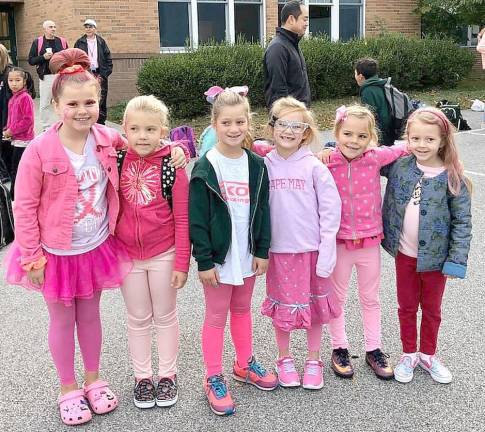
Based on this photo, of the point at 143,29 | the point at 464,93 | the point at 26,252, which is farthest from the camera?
the point at 464,93

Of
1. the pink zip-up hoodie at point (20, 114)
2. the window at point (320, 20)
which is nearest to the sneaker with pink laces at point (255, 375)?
the pink zip-up hoodie at point (20, 114)

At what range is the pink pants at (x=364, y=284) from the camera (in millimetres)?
3143

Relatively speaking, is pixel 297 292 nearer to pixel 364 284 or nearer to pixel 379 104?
pixel 364 284

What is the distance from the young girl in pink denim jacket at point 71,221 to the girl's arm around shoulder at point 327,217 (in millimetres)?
965

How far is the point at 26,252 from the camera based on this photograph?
8.71 ft

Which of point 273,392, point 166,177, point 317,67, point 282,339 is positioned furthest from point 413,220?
point 317,67

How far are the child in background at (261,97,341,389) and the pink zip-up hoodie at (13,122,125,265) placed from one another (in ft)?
2.78

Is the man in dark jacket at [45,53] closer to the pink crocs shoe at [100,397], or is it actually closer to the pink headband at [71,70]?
the pink headband at [71,70]

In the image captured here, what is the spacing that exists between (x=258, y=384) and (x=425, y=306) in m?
0.98

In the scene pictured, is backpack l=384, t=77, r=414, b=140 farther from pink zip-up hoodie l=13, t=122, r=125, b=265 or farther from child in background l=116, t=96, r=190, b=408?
pink zip-up hoodie l=13, t=122, r=125, b=265

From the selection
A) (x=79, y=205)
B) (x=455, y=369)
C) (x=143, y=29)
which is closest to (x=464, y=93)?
(x=143, y=29)

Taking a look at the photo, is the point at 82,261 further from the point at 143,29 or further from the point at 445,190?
the point at 143,29

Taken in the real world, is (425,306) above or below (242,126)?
below

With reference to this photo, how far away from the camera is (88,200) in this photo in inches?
108
